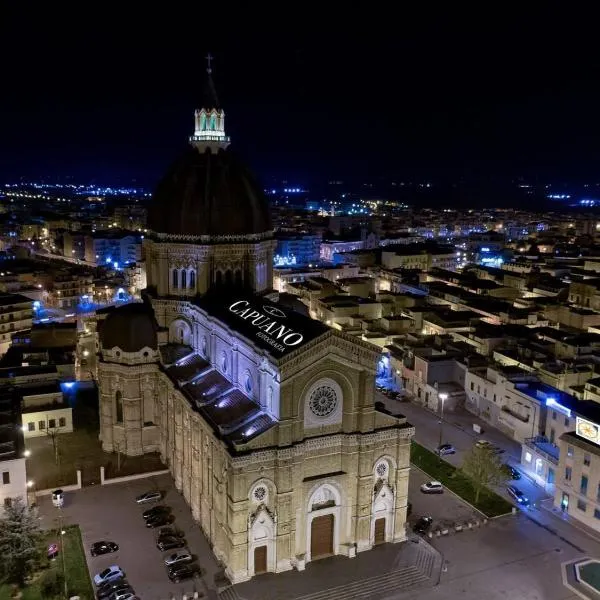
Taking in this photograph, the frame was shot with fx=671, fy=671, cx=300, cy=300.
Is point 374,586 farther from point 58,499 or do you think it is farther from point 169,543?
point 58,499

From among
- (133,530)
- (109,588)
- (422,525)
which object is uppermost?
(422,525)

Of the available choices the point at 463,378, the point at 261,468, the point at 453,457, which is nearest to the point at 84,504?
the point at 261,468

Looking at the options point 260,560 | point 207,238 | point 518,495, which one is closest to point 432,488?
point 518,495

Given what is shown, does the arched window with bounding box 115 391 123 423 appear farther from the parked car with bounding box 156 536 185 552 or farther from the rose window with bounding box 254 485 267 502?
the rose window with bounding box 254 485 267 502

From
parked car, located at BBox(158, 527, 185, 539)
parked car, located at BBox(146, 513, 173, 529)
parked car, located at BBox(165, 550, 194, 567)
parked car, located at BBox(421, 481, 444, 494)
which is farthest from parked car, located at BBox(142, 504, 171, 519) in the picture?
parked car, located at BBox(421, 481, 444, 494)

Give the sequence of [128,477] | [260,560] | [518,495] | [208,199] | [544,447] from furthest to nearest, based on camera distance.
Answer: [208,199] → [544,447] → [128,477] → [518,495] → [260,560]

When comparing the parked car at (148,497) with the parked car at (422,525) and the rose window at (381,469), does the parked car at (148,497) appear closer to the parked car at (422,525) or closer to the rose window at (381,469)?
the rose window at (381,469)
